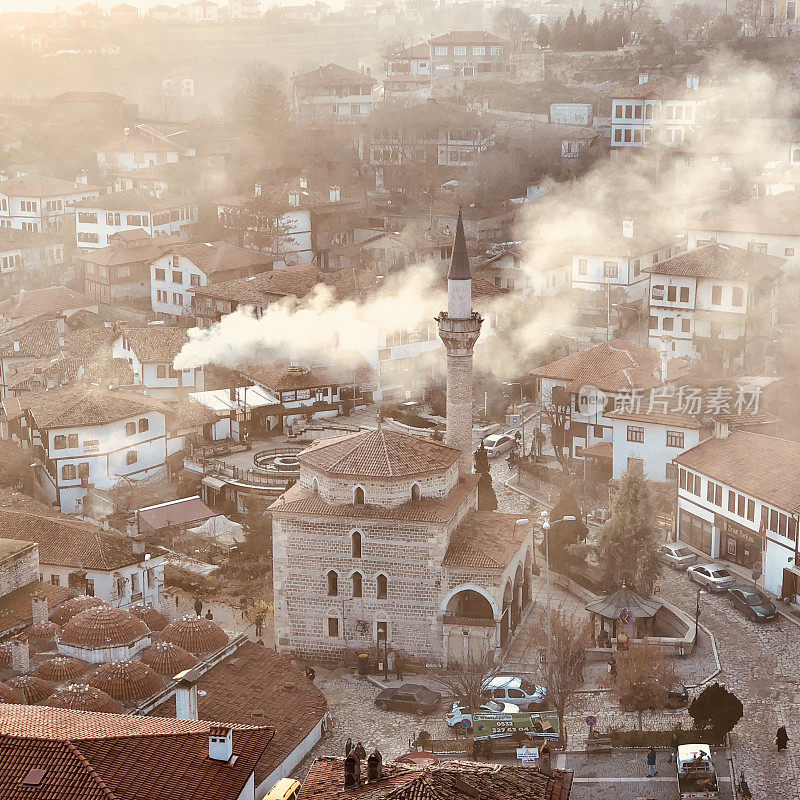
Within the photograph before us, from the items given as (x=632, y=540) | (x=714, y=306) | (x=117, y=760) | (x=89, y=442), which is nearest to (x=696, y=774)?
(x=632, y=540)

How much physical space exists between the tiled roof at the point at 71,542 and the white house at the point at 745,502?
15991 millimetres

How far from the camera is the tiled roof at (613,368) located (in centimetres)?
4822

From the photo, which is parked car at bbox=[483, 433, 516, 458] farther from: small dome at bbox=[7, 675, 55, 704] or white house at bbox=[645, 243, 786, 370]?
small dome at bbox=[7, 675, 55, 704]

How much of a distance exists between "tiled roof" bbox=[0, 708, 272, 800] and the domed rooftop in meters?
9.00

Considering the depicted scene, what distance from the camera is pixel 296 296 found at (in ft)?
197

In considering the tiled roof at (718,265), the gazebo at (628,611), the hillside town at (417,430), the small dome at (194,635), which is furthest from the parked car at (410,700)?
the tiled roof at (718,265)

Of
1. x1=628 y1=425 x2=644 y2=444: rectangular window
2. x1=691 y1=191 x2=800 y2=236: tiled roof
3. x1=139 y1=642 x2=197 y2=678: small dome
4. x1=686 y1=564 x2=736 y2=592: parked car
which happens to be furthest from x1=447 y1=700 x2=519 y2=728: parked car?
x1=691 y1=191 x2=800 y2=236: tiled roof

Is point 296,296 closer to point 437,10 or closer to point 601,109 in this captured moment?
point 601,109

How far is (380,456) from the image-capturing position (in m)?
36.0

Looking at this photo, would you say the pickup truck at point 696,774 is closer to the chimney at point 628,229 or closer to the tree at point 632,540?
the tree at point 632,540

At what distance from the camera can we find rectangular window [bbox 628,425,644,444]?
44.8 metres

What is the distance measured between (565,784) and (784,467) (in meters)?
19.0

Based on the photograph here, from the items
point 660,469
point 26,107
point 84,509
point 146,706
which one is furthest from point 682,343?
point 26,107

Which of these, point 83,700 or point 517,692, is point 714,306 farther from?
point 83,700
